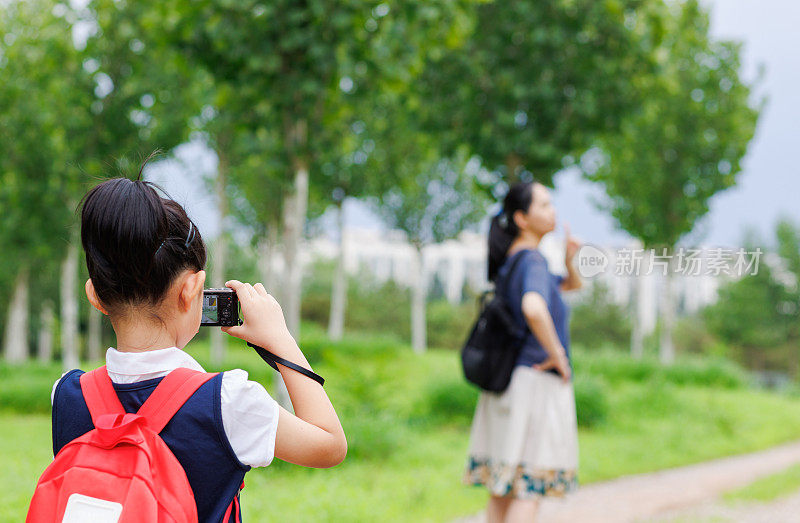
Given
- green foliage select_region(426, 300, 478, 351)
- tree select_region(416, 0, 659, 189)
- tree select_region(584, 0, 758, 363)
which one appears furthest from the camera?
green foliage select_region(426, 300, 478, 351)

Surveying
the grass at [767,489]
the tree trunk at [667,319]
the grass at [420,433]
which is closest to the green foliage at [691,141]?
the tree trunk at [667,319]

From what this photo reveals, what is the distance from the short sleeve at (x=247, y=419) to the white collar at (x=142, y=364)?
0.39 feet

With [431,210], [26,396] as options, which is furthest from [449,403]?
[431,210]

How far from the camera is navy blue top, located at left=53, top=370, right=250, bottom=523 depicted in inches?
50.1

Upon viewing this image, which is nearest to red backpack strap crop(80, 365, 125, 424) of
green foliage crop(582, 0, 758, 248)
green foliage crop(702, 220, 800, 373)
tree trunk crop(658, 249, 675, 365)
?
green foliage crop(582, 0, 758, 248)

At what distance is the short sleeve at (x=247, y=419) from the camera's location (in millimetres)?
1281

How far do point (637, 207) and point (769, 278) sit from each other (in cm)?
1842

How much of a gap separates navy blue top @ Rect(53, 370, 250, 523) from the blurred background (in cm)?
27

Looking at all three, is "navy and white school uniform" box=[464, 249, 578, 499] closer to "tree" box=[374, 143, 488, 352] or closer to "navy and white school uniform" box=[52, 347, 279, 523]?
"navy and white school uniform" box=[52, 347, 279, 523]

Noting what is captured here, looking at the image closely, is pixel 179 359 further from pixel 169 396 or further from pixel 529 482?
pixel 529 482

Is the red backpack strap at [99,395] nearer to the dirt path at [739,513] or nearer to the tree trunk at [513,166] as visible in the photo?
the dirt path at [739,513]

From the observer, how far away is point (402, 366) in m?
11.8

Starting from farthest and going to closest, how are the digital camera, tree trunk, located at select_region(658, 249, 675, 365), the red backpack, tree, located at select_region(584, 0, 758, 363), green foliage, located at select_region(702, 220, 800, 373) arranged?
green foliage, located at select_region(702, 220, 800, 373)
tree trunk, located at select_region(658, 249, 675, 365)
tree, located at select_region(584, 0, 758, 363)
the digital camera
the red backpack

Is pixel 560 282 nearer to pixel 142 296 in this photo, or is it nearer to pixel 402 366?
pixel 142 296
